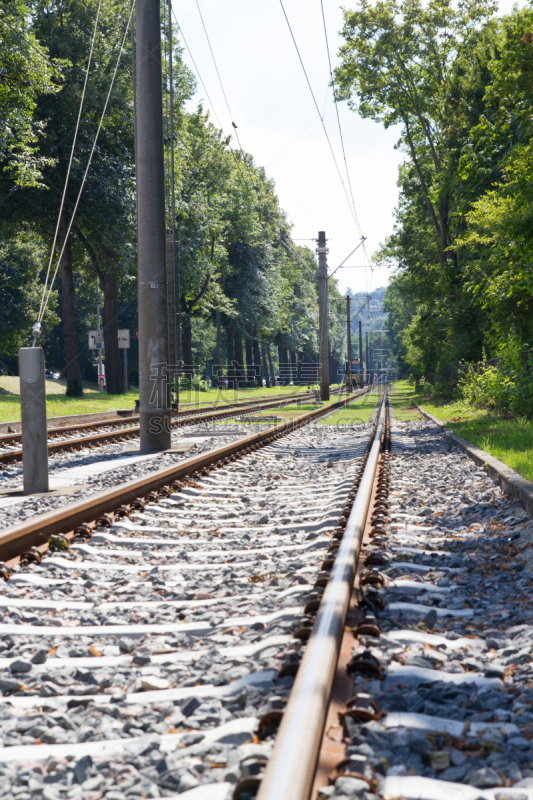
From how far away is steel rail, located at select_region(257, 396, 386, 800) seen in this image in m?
1.53

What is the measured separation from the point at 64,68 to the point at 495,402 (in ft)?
71.9

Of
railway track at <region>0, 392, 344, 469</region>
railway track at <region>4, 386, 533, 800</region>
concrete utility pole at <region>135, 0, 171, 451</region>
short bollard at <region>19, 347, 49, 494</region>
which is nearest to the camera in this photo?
railway track at <region>4, 386, 533, 800</region>

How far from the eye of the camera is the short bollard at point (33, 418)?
252 inches

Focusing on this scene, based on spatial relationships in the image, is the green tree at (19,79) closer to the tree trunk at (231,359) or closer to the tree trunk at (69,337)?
the tree trunk at (69,337)

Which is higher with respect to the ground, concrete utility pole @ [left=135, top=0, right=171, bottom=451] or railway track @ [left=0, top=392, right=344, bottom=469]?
concrete utility pole @ [left=135, top=0, right=171, bottom=451]

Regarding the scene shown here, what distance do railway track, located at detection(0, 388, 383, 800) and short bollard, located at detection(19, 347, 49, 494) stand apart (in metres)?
1.31

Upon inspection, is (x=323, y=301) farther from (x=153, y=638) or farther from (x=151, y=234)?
(x=153, y=638)

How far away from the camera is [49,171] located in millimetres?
26453

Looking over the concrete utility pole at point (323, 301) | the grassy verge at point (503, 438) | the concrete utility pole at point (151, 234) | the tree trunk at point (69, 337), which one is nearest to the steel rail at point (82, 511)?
the concrete utility pole at point (151, 234)

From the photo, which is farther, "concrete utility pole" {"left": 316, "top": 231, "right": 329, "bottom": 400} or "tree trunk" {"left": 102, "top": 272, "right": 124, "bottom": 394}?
"tree trunk" {"left": 102, "top": 272, "right": 124, "bottom": 394}

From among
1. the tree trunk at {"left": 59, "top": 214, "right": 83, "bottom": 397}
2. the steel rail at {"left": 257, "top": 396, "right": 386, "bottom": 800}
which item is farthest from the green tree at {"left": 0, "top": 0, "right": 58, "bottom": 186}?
the steel rail at {"left": 257, "top": 396, "right": 386, "bottom": 800}

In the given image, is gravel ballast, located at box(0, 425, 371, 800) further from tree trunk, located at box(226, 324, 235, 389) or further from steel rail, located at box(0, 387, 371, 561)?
tree trunk, located at box(226, 324, 235, 389)

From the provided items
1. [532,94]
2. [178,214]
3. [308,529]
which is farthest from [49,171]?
[308,529]

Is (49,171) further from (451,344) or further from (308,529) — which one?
(308,529)
